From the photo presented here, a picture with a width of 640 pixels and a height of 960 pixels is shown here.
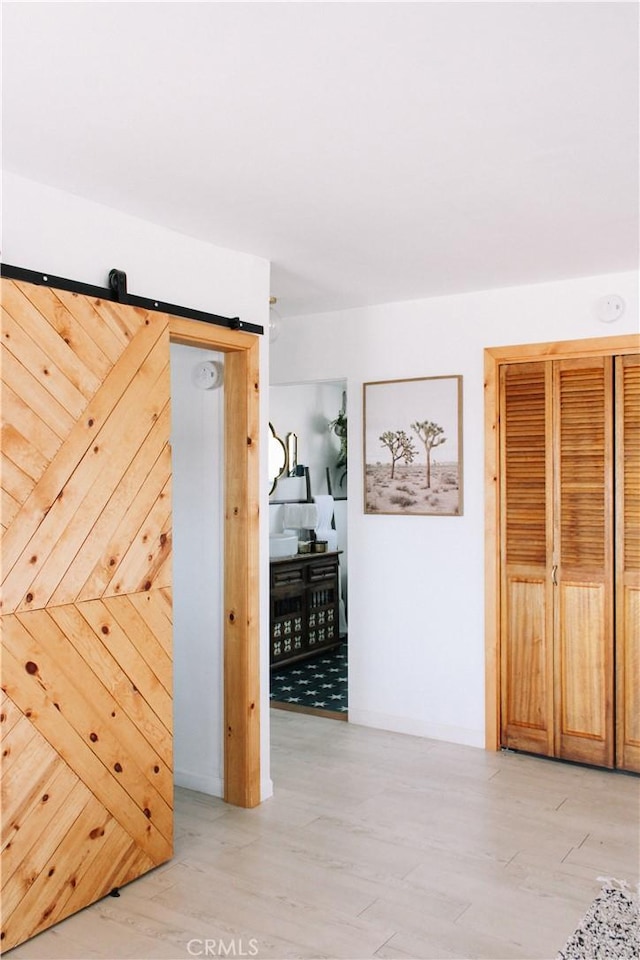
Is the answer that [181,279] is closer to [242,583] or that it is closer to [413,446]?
[242,583]

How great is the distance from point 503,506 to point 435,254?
1.49 m

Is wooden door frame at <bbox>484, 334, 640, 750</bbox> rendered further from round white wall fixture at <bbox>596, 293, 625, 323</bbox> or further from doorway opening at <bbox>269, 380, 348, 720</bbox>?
doorway opening at <bbox>269, 380, 348, 720</bbox>

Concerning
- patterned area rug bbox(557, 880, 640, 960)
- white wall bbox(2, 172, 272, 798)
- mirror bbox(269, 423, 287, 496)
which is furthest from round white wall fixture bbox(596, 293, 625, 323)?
mirror bbox(269, 423, 287, 496)

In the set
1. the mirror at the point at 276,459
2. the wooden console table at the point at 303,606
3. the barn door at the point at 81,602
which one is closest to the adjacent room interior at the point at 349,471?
→ the barn door at the point at 81,602

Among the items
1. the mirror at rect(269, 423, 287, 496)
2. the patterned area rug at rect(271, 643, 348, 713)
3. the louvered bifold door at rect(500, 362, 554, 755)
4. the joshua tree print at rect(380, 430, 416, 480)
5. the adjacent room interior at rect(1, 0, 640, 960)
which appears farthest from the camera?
the mirror at rect(269, 423, 287, 496)

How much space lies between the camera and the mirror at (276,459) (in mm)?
6984

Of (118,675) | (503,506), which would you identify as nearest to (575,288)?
(503,506)

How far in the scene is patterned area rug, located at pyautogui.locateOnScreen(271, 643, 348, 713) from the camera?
5383mm

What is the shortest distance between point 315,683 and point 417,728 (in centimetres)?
124

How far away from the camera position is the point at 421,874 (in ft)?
10.0

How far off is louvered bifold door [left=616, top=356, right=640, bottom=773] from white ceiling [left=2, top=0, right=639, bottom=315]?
2.58ft

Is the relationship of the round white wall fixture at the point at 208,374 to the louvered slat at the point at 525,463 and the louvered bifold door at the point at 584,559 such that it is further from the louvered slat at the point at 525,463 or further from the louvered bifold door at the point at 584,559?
the louvered bifold door at the point at 584,559

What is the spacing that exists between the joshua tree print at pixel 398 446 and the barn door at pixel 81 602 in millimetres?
1970

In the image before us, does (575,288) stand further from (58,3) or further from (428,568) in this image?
(58,3)
